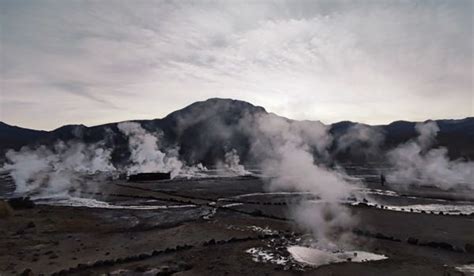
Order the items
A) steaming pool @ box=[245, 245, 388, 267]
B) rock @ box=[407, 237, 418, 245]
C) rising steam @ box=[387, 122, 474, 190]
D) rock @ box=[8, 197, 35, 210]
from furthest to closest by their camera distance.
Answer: rising steam @ box=[387, 122, 474, 190] < rock @ box=[8, 197, 35, 210] < rock @ box=[407, 237, 418, 245] < steaming pool @ box=[245, 245, 388, 267]

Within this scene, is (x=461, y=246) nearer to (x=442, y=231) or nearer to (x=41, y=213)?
(x=442, y=231)

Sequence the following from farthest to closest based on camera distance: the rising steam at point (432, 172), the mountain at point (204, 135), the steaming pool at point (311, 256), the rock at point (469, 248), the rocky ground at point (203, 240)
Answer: the mountain at point (204, 135) → the rising steam at point (432, 172) → the rock at point (469, 248) → the steaming pool at point (311, 256) → the rocky ground at point (203, 240)

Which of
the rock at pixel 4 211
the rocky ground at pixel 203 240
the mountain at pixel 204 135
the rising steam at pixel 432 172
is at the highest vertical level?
Answer: the mountain at pixel 204 135

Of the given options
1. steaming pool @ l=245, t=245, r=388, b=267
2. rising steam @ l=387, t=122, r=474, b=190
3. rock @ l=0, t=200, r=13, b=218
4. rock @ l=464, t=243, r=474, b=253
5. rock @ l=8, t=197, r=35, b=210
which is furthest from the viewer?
rising steam @ l=387, t=122, r=474, b=190

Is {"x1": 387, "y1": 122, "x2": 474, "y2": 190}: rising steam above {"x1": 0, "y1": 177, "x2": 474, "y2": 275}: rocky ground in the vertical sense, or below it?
above

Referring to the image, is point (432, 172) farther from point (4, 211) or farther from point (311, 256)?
point (4, 211)

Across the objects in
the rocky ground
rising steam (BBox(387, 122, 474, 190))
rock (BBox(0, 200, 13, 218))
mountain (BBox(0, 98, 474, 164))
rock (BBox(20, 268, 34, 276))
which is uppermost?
mountain (BBox(0, 98, 474, 164))

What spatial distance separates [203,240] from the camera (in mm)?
23797

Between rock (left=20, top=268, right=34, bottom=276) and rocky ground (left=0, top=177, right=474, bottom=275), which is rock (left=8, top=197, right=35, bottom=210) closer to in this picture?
rocky ground (left=0, top=177, right=474, bottom=275)

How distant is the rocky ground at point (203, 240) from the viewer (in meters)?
18.2

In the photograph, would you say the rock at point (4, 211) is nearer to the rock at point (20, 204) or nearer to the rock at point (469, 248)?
the rock at point (20, 204)

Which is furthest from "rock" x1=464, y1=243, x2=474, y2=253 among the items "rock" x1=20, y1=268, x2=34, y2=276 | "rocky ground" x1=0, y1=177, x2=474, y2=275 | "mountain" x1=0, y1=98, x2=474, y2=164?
"mountain" x1=0, y1=98, x2=474, y2=164

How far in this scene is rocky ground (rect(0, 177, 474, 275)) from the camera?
1823 centimetres

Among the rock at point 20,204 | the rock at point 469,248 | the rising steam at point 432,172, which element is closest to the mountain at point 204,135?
the rising steam at point 432,172
